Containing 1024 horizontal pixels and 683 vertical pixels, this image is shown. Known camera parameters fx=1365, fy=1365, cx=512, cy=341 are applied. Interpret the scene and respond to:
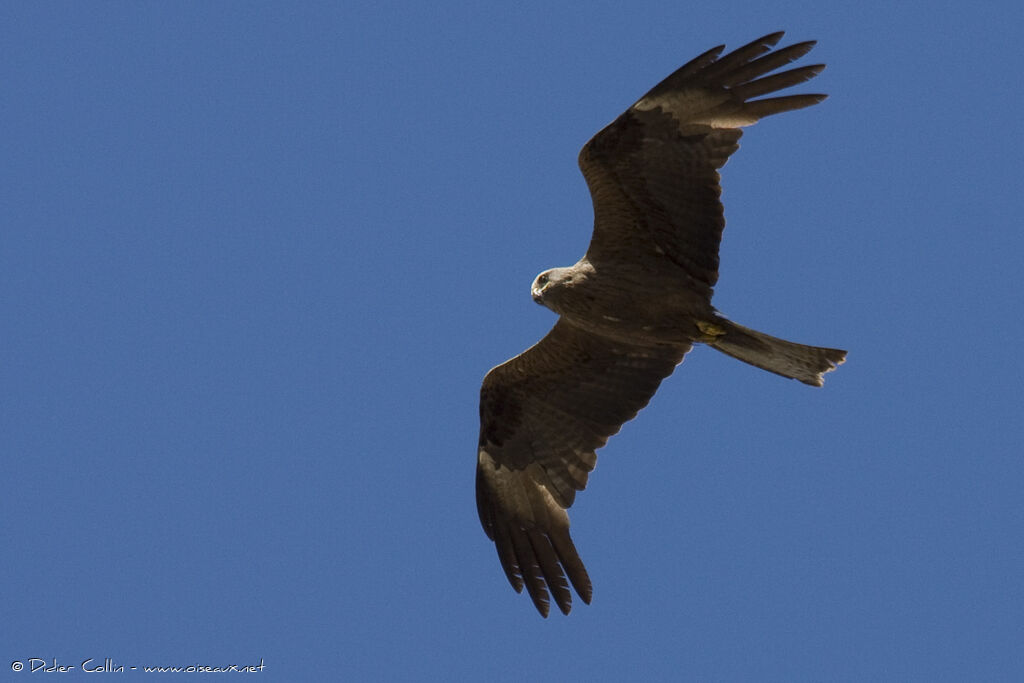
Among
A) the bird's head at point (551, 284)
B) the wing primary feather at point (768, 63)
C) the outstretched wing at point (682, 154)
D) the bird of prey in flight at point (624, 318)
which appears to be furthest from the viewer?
the bird's head at point (551, 284)

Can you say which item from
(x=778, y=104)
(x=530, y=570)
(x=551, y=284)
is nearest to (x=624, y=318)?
(x=551, y=284)

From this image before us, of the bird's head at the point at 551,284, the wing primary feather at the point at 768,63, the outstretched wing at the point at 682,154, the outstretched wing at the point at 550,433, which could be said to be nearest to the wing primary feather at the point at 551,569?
the outstretched wing at the point at 550,433

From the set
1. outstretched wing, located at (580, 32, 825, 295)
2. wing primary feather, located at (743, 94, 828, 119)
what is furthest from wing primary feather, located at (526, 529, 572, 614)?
wing primary feather, located at (743, 94, 828, 119)

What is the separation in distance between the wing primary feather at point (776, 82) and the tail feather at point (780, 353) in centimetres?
187

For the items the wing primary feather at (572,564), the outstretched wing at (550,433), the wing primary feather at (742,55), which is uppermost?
the wing primary feather at (742,55)

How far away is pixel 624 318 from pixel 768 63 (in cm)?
245

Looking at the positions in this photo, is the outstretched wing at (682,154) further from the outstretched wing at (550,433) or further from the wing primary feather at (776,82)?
the outstretched wing at (550,433)

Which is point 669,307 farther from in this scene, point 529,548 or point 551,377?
point 529,548

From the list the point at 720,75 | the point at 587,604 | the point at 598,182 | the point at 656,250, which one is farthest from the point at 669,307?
the point at 587,604

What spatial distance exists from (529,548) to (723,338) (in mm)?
2696

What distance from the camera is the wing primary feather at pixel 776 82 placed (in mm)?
10305

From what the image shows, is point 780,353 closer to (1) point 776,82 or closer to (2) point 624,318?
(2) point 624,318

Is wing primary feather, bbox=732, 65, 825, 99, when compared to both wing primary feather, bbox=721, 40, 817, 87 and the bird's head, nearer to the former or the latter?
wing primary feather, bbox=721, 40, 817, 87

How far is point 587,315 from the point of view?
1155 cm
